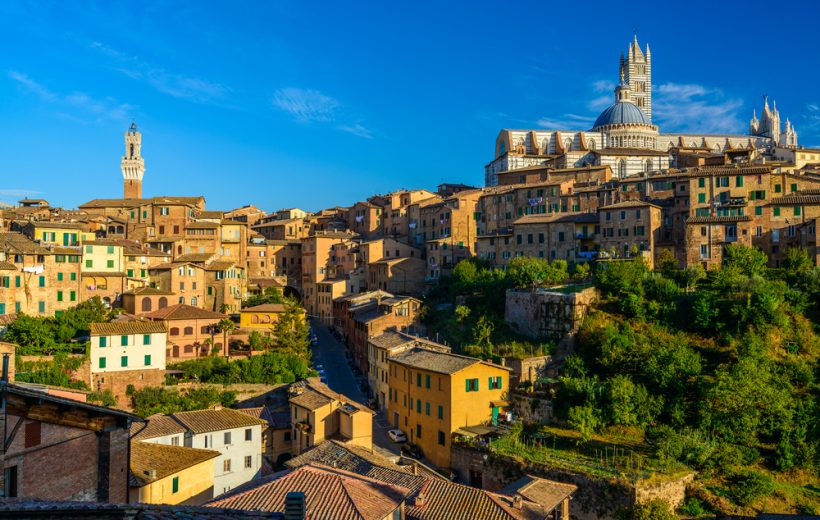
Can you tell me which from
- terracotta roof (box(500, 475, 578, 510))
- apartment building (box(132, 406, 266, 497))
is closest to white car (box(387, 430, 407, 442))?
apartment building (box(132, 406, 266, 497))

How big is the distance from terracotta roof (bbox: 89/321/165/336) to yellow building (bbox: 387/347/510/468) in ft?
52.9

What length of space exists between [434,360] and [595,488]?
455 inches

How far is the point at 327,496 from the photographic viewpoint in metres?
19.4

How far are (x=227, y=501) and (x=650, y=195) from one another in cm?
4761

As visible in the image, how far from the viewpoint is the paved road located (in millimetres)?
36906

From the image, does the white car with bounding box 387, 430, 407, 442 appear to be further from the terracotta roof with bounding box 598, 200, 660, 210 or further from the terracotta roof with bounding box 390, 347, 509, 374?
the terracotta roof with bounding box 598, 200, 660, 210

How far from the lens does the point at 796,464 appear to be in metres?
29.6

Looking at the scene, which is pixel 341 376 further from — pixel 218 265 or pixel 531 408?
pixel 531 408

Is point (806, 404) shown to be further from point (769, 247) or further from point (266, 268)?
point (266, 268)

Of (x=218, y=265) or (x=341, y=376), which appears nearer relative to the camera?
(x=341, y=376)

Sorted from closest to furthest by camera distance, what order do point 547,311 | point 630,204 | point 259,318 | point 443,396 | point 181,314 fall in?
point 443,396 < point 547,311 < point 181,314 < point 259,318 < point 630,204

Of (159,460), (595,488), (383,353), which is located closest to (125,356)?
(383,353)

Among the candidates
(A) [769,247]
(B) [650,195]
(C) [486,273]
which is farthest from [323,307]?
(A) [769,247]

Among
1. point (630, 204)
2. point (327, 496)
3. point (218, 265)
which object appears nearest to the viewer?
point (327, 496)
